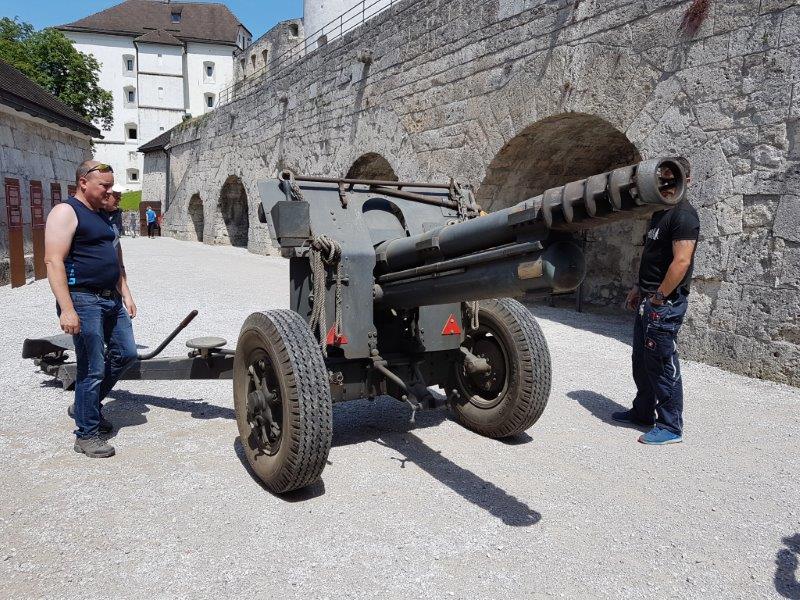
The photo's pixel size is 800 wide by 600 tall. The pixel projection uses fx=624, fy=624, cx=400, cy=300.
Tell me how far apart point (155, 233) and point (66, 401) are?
27.4 m

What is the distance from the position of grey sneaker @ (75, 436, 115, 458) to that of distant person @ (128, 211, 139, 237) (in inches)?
1121

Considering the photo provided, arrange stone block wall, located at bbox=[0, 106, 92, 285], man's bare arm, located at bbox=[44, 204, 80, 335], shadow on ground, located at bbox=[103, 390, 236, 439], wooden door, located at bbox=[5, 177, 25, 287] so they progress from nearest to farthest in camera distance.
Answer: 1. man's bare arm, located at bbox=[44, 204, 80, 335]
2. shadow on ground, located at bbox=[103, 390, 236, 439]
3. wooden door, located at bbox=[5, 177, 25, 287]
4. stone block wall, located at bbox=[0, 106, 92, 285]

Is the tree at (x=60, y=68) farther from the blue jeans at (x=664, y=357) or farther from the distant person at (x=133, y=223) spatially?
the blue jeans at (x=664, y=357)

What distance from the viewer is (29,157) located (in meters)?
11.9

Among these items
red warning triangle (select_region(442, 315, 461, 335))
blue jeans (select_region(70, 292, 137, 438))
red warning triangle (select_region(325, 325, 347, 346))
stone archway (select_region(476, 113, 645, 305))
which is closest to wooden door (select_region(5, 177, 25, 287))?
stone archway (select_region(476, 113, 645, 305))

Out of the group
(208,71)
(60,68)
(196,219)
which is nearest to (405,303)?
(196,219)

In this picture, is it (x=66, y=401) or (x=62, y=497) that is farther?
(x=66, y=401)

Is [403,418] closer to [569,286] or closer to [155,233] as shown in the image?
[569,286]

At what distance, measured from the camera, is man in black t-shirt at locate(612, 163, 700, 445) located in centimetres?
354

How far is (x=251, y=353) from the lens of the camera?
3146mm

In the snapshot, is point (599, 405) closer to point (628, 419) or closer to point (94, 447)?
point (628, 419)

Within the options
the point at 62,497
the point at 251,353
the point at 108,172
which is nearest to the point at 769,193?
the point at 251,353

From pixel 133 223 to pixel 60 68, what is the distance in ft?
28.6

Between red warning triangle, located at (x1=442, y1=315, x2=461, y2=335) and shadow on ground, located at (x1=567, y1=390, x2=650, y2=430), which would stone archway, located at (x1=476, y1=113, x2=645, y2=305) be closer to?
shadow on ground, located at (x1=567, y1=390, x2=650, y2=430)
